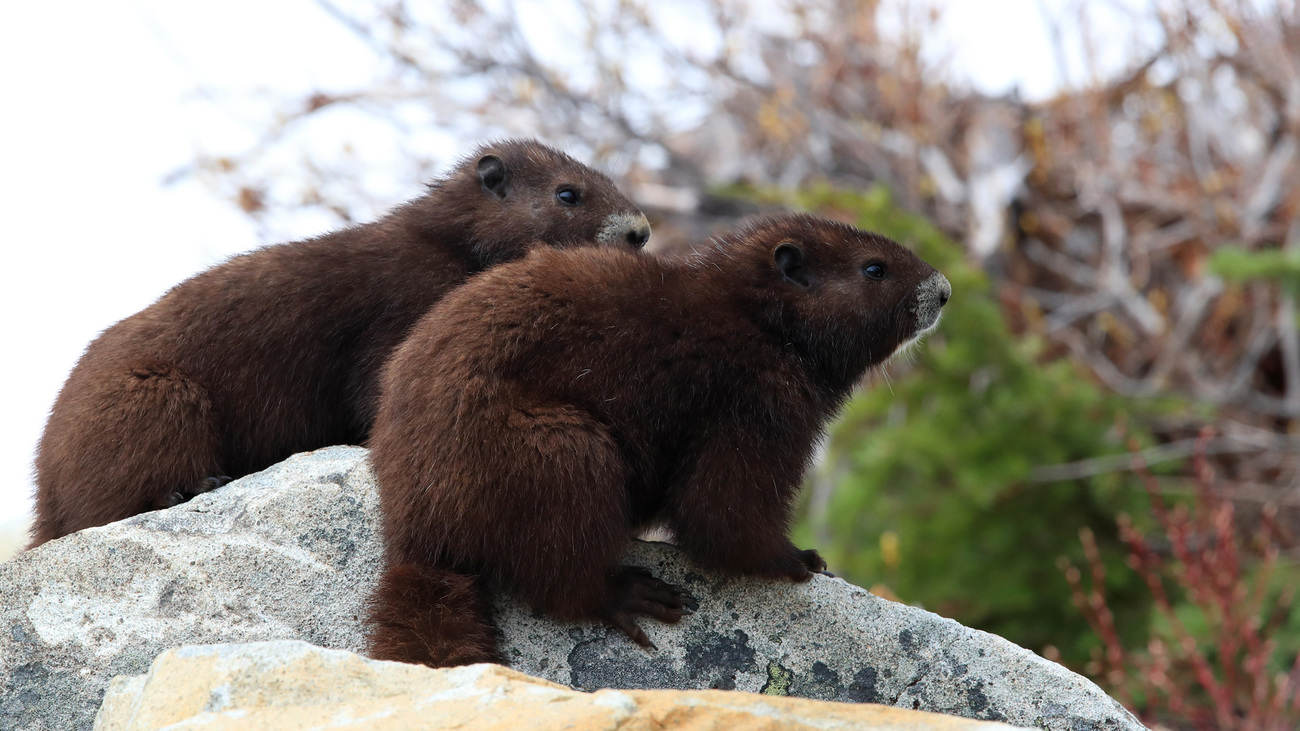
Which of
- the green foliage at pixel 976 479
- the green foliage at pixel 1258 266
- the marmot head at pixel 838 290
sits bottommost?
the marmot head at pixel 838 290

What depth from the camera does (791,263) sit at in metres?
4.72

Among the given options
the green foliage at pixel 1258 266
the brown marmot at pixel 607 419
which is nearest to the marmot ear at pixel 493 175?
the brown marmot at pixel 607 419

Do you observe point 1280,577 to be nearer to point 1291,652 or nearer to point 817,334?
point 1291,652

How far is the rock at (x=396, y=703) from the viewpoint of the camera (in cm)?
290

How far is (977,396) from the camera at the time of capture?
9203mm

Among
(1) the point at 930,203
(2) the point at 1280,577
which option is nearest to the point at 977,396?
(2) the point at 1280,577

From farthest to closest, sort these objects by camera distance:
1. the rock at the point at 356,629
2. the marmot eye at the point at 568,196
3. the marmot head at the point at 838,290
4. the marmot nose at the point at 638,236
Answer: the marmot eye at the point at 568,196
the marmot nose at the point at 638,236
the marmot head at the point at 838,290
the rock at the point at 356,629

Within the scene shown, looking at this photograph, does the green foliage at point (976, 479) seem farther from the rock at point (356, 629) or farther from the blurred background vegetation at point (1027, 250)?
the rock at point (356, 629)

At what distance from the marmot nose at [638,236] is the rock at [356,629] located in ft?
5.31

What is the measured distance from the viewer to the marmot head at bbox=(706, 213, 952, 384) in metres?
4.62

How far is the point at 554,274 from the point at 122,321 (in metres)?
2.21

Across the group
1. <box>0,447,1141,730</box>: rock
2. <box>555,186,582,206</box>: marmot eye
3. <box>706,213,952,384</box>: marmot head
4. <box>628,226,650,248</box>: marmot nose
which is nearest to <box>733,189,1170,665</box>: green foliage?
<box>628,226,650,248</box>: marmot nose

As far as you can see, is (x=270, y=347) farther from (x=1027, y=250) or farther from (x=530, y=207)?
(x=1027, y=250)

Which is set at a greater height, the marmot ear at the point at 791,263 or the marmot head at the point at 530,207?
the marmot head at the point at 530,207
